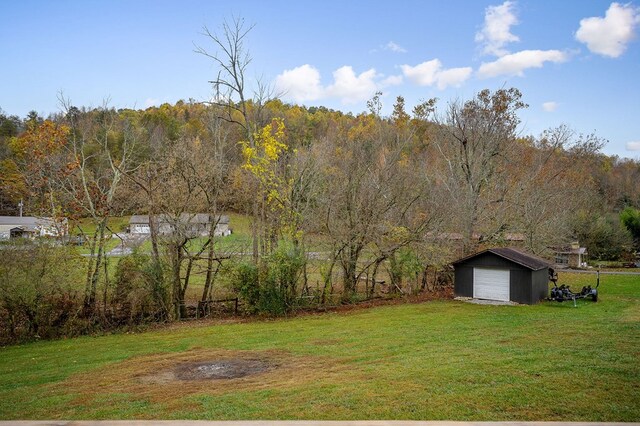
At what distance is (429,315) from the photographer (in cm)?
1741

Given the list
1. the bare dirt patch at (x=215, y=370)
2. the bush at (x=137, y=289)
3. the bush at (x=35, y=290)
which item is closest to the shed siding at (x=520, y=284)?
the bare dirt patch at (x=215, y=370)

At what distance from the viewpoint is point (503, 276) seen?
787 inches

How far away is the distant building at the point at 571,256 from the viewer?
119 feet

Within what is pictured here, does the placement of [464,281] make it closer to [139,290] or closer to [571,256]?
[139,290]

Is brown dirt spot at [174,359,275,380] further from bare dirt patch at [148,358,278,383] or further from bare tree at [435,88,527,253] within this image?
bare tree at [435,88,527,253]

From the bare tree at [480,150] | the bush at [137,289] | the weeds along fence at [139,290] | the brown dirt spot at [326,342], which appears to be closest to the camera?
the brown dirt spot at [326,342]

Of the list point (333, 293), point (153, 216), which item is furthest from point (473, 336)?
point (153, 216)

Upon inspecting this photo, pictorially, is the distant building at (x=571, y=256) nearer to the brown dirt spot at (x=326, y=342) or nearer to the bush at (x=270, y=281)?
the bush at (x=270, y=281)

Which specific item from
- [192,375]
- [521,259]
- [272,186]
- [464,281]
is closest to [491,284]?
[464,281]

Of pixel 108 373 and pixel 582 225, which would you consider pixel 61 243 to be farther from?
pixel 582 225

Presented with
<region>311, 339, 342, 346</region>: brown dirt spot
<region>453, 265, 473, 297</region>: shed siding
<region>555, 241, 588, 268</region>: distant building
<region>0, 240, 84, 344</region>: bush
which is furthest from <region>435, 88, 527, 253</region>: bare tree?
<region>0, 240, 84, 344</region>: bush

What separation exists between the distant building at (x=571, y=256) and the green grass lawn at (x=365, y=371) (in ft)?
69.3

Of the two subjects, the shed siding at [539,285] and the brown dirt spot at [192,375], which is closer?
the brown dirt spot at [192,375]

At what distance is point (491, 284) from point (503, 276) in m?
0.65
